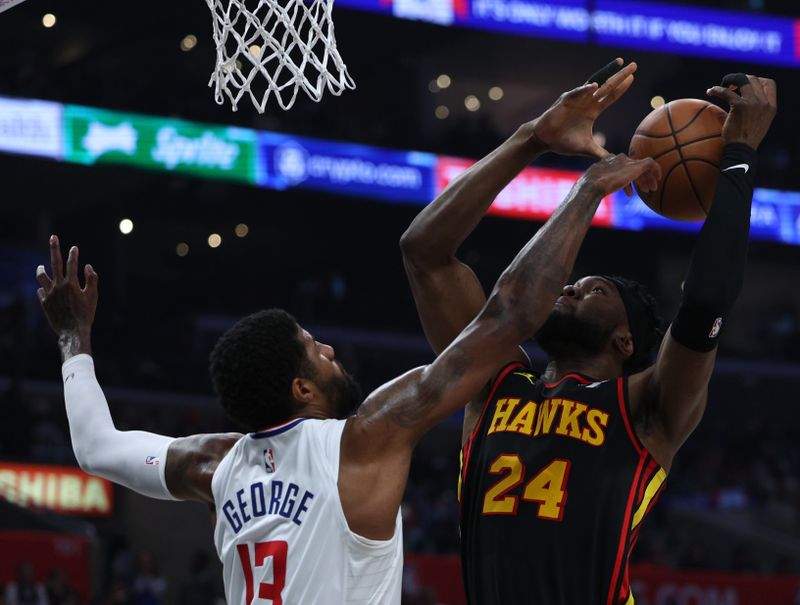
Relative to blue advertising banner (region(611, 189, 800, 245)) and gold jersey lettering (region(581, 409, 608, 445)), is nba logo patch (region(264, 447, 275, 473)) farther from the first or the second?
blue advertising banner (region(611, 189, 800, 245))


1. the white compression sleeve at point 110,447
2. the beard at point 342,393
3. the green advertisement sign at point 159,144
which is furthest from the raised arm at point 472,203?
the green advertisement sign at point 159,144

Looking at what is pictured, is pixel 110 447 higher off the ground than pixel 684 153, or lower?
lower

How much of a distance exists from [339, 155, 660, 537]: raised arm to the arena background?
906 cm

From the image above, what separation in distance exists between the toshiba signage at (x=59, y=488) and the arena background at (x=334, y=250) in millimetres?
28

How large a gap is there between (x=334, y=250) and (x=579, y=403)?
19444 millimetres

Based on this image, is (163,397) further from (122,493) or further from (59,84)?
(59,84)

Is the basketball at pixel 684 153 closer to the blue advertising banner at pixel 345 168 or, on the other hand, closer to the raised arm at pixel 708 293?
the raised arm at pixel 708 293

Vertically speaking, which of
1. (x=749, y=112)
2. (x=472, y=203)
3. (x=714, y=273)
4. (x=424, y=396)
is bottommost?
(x=424, y=396)

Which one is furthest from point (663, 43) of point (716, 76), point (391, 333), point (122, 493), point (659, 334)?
point (659, 334)

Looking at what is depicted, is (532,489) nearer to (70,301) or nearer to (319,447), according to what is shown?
(319,447)

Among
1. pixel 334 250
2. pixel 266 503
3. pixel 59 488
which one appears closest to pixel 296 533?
pixel 266 503

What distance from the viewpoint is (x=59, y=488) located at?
14.9 metres

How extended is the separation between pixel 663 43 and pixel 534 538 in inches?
709

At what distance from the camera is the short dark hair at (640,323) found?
11.5 ft
